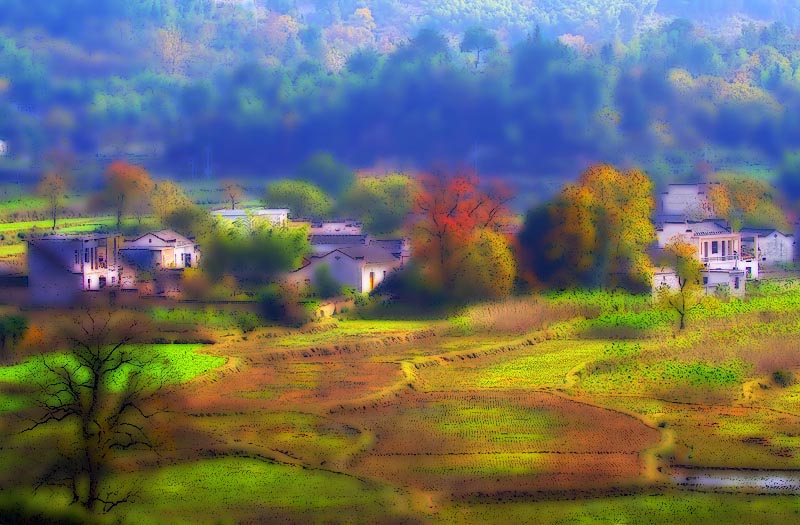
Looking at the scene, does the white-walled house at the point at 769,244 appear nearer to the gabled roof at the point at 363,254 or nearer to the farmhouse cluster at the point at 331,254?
the farmhouse cluster at the point at 331,254

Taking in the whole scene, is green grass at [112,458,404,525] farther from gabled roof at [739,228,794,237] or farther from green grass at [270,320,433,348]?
gabled roof at [739,228,794,237]

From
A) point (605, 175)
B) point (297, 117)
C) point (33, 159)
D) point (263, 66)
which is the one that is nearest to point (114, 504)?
point (605, 175)

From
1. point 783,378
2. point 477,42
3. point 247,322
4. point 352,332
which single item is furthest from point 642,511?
point 477,42

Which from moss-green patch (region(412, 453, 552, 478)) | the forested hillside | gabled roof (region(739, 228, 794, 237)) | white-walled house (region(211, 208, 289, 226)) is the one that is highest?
the forested hillside

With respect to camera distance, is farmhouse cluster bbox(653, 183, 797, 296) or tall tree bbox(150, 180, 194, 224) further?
tall tree bbox(150, 180, 194, 224)

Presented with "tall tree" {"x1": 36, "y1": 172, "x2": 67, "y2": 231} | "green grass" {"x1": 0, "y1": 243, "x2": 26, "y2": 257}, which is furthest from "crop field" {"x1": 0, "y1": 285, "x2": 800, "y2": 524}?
"tall tree" {"x1": 36, "y1": 172, "x2": 67, "y2": 231}

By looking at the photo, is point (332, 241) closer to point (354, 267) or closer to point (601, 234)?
point (354, 267)

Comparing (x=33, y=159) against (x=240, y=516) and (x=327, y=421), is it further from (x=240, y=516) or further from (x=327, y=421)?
(x=240, y=516)
